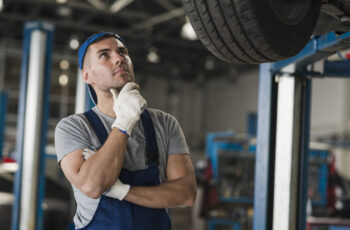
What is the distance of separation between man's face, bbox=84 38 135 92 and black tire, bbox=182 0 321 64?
0.31 meters

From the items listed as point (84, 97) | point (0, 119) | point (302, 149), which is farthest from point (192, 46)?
point (302, 149)

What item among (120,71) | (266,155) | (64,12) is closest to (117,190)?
(120,71)

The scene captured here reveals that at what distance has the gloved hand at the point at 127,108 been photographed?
1.54m

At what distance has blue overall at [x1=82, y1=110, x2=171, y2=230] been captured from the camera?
1.57 metres

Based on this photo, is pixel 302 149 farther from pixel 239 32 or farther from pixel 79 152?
pixel 79 152

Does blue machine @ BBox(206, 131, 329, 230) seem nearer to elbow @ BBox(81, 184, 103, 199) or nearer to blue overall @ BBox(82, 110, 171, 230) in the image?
blue overall @ BBox(82, 110, 171, 230)

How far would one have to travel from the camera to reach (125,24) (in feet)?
42.5

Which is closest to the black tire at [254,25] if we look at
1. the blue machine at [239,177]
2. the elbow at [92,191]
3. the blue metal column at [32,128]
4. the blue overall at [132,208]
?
the blue overall at [132,208]

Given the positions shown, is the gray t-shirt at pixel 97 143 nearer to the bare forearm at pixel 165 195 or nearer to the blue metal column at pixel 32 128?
the bare forearm at pixel 165 195

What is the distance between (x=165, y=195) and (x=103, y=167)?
0.27 meters

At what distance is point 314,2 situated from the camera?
173 cm

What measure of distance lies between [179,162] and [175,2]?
8.39 meters

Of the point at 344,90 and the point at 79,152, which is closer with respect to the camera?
the point at 79,152

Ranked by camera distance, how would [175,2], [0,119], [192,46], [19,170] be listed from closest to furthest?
[19,170] → [0,119] → [175,2] → [192,46]
